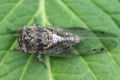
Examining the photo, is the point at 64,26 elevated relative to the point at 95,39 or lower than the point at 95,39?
elevated

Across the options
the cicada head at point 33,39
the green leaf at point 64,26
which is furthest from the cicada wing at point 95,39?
the cicada head at point 33,39

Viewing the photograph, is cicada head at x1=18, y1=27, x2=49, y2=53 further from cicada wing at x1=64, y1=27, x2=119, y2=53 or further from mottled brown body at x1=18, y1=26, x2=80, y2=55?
cicada wing at x1=64, y1=27, x2=119, y2=53

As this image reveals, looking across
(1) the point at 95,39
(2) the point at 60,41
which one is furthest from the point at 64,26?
(1) the point at 95,39

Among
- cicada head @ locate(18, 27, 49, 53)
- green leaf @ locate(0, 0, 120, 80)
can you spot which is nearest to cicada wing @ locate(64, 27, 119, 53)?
green leaf @ locate(0, 0, 120, 80)

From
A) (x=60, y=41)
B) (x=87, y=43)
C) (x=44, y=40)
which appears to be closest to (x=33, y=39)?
(x=44, y=40)

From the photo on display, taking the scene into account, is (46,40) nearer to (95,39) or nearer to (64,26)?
(64,26)

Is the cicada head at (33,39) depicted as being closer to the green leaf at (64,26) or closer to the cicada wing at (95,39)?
the green leaf at (64,26)
